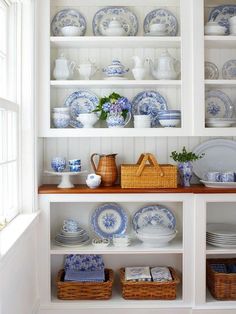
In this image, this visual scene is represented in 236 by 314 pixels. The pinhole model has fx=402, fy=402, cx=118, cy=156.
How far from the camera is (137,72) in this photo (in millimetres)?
2859

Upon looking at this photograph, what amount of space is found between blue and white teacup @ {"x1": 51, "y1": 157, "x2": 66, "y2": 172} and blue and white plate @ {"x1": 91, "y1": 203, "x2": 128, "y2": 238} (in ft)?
1.49

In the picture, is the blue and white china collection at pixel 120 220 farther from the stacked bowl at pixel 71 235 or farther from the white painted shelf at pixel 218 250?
the white painted shelf at pixel 218 250

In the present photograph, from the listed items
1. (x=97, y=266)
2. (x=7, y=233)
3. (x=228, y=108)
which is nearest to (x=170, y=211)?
(x=97, y=266)

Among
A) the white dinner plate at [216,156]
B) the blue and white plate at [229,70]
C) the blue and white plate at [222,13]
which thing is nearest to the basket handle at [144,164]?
the white dinner plate at [216,156]

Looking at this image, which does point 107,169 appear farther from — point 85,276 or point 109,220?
point 85,276

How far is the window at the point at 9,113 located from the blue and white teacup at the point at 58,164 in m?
0.29

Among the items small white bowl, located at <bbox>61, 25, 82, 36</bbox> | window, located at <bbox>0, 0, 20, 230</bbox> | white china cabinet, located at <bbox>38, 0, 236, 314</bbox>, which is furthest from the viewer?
small white bowl, located at <bbox>61, 25, 82, 36</bbox>

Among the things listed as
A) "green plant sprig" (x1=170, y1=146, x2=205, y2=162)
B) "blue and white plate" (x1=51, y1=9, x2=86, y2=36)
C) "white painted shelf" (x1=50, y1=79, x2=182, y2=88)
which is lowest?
"green plant sprig" (x1=170, y1=146, x2=205, y2=162)

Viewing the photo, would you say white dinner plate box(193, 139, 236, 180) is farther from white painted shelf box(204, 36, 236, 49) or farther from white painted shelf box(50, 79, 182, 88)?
white painted shelf box(204, 36, 236, 49)

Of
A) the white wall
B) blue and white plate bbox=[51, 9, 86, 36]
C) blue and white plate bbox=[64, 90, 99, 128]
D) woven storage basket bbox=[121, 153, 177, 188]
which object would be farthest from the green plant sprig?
blue and white plate bbox=[51, 9, 86, 36]

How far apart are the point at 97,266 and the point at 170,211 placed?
68 centimetres

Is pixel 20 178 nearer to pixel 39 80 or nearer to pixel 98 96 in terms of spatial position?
pixel 39 80

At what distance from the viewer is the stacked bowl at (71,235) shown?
2.83 meters

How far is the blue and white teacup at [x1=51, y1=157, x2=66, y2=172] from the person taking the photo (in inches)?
111
